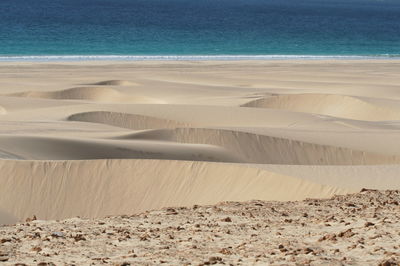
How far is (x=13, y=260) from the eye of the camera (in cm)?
599

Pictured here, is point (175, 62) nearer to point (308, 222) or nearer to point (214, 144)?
point (214, 144)

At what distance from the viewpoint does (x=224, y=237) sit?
666cm

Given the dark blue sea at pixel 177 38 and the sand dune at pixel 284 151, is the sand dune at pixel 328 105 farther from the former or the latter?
the dark blue sea at pixel 177 38

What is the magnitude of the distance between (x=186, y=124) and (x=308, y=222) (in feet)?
40.6

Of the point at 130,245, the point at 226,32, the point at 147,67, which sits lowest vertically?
the point at 130,245

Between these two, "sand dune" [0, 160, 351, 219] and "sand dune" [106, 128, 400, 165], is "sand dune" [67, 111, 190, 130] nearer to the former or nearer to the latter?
"sand dune" [106, 128, 400, 165]

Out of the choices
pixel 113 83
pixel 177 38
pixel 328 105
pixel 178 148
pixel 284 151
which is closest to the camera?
pixel 178 148


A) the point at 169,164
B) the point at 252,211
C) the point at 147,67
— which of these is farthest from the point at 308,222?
the point at 147,67

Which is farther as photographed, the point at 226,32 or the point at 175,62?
the point at 226,32

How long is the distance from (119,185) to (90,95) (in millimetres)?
14945

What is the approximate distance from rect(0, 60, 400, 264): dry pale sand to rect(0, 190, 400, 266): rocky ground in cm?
267

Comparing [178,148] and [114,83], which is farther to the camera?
[114,83]

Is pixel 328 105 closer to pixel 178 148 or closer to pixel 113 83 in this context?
pixel 113 83

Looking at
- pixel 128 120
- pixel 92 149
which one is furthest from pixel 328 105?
pixel 92 149
